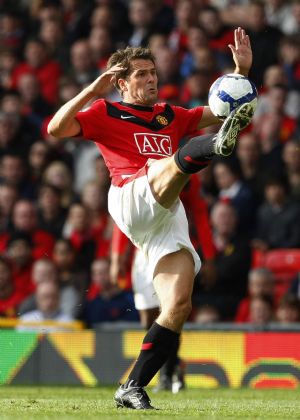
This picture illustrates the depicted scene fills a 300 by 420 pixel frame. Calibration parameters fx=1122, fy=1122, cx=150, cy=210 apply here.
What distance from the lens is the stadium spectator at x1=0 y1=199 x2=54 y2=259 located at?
13.2 meters

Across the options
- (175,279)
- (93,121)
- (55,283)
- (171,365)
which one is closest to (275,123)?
(55,283)

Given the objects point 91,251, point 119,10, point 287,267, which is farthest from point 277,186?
point 119,10

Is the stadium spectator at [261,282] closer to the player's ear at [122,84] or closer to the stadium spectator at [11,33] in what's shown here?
the player's ear at [122,84]

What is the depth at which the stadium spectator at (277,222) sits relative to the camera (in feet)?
38.0

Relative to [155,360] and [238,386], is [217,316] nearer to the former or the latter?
[238,386]

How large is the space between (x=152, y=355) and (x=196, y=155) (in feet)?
4.16

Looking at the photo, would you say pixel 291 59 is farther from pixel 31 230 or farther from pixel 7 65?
pixel 7 65

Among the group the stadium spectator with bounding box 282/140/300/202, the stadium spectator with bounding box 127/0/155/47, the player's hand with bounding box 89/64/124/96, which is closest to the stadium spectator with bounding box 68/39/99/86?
the stadium spectator with bounding box 127/0/155/47

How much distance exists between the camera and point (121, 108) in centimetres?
723

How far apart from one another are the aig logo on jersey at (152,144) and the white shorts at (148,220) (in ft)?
1.05

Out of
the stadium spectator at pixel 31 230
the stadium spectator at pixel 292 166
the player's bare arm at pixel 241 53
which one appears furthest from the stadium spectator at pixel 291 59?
the player's bare arm at pixel 241 53

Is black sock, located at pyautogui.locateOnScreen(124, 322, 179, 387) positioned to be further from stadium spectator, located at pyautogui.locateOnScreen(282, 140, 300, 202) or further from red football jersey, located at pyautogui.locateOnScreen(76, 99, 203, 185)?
stadium spectator, located at pyautogui.locateOnScreen(282, 140, 300, 202)

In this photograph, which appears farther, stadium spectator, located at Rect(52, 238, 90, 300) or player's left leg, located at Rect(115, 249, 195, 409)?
stadium spectator, located at Rect(52, 238, 90, 300)

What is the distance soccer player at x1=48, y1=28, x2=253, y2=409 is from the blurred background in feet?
7.43
